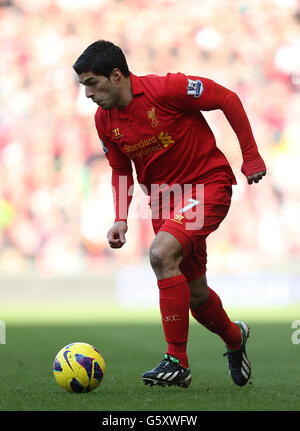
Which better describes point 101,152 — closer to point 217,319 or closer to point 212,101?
point 217,319

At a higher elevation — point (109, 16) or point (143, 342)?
point (109, 16)

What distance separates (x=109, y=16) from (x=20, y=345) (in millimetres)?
12275

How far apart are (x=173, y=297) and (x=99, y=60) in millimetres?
1274

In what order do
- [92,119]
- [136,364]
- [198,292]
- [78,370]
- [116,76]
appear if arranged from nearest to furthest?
[78,370] < [116,76] < [198,292] < [136,364] < [92,119]

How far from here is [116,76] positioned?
426 centimetres

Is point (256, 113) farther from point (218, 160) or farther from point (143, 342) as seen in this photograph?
point (218, 160)

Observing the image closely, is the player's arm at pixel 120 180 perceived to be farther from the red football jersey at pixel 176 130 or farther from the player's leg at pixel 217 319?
the player's leg at pixel 217 319

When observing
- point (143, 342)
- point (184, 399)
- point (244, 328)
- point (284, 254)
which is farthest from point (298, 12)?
point (184, 399)

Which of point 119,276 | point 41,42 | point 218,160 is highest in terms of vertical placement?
point 41,42

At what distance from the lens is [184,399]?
367cm

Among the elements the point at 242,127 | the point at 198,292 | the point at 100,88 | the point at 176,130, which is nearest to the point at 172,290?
the point at 198,292
